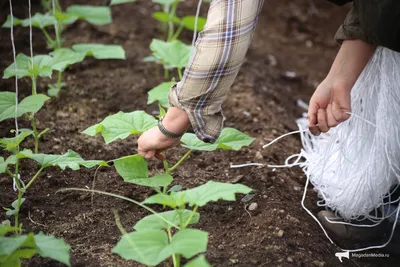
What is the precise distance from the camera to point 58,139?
185 centimetres

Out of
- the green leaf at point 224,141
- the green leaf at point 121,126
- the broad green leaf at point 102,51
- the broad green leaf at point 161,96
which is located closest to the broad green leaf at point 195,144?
the green leaf at point 224,141

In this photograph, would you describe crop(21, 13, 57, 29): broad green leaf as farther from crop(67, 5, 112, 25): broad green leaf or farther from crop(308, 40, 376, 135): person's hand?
crop(308, 40, 376, 135): person's hand

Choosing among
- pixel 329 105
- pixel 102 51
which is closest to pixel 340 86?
pixel 329 105

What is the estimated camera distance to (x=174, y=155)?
1826 millimetres

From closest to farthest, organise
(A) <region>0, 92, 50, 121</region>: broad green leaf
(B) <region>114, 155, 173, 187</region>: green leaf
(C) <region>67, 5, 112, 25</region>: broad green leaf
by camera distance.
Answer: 1. (B) <region>114, 155, 173, 187</region>: green leaf
2. (A) <region>0, 92, 50, 121</region>: broad green leaf
3. (C) <region>67, 5, 112, 25</region>: broad green leaf

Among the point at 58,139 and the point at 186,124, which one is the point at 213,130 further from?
the point at 58,139

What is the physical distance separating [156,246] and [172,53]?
918mm

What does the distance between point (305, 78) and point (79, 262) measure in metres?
1.49

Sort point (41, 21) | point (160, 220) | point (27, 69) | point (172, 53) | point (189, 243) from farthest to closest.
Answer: point (41, 21), point (172, 53), point (27, 69), point (160, 220), point (189, 243)

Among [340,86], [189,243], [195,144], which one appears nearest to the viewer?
[189,243]

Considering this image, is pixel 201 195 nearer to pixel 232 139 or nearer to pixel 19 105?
pixel 232 139

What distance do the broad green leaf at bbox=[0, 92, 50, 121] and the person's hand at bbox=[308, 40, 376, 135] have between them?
2.32 ft

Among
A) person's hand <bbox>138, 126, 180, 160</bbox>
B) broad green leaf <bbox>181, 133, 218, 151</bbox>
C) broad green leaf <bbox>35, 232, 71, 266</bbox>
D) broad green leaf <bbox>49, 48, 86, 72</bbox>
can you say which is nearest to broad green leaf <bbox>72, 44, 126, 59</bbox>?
broad green leaf <bbox>49, 48, 86, 72</bbox>

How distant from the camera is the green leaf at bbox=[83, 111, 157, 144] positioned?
4.85 feet
